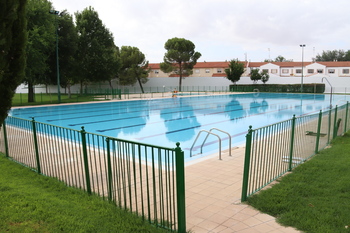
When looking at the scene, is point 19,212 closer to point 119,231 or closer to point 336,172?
point 119,231

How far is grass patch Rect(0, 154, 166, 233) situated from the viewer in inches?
142

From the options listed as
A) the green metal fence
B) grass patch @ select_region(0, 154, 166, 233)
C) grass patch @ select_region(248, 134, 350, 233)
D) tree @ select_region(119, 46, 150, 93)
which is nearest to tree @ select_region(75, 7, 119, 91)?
tree @ select_region(119, 46, 150, 93)

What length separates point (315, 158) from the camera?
6.99 meters

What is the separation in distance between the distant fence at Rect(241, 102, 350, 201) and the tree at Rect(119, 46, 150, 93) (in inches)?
1535

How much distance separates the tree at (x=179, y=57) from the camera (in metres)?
48.9

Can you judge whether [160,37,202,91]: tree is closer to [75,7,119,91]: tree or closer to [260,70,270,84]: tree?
[260,70,270,84]: tree

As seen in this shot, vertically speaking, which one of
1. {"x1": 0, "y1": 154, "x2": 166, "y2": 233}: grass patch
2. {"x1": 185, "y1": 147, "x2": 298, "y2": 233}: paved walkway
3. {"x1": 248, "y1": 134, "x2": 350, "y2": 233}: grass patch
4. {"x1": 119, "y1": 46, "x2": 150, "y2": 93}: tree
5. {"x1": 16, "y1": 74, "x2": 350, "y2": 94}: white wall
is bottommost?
{"x1": 185, "y1": 147, "x2": 298, "y2": 233}: paved walkway

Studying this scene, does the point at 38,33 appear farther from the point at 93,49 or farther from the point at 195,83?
the point at 195,83

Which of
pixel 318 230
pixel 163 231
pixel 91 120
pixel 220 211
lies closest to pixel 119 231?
pixel 163 231

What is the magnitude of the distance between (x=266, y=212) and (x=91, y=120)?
46.0 ft

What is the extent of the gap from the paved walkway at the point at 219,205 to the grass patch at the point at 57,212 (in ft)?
2.42

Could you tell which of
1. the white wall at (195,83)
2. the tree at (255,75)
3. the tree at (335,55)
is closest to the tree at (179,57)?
the white wall at (195,83)

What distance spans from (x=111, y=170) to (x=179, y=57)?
45.7 meters

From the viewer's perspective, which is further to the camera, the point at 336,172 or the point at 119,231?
the point at 336,172
